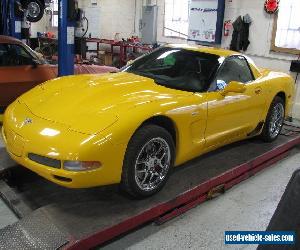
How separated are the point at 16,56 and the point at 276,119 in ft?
12.4

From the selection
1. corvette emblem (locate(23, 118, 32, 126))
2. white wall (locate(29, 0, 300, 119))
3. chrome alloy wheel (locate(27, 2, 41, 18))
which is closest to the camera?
corvette emblem (locate(23, 118, 32, 126))

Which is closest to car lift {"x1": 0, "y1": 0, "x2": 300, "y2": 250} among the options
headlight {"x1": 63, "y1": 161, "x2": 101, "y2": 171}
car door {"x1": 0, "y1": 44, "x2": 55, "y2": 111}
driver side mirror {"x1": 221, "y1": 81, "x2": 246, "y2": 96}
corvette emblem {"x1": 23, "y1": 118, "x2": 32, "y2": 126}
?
headlight {"x1": 63, "y1": 161, "x2": 101, "y2": 171}

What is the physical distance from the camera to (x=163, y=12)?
1094 centimetres

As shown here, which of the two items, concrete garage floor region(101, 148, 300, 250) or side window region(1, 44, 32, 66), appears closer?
concrete garage floor region(101, 148, 300, 250)

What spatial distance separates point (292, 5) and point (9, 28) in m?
5.70

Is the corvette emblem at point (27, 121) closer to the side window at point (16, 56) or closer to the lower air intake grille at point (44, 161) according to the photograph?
the lower air intake grille at point (44, 161)

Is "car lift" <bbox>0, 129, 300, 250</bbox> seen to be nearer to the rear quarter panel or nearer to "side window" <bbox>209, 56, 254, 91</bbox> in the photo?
the rear quarter panel

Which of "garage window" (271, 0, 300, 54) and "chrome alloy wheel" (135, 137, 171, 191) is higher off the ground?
"garage window" (271, 0, 300, 54)

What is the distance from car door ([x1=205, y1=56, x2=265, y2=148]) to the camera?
3.48m

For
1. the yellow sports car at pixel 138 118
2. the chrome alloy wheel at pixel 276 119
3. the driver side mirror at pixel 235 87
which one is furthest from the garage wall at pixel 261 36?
the driver side mirror at pixel 235 87

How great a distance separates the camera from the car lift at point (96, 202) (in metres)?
2.39

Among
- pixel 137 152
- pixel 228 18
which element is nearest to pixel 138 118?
pixel 137 152

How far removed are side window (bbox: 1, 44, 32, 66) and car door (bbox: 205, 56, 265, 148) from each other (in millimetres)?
3104

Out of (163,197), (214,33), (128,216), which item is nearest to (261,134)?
(163,197)
